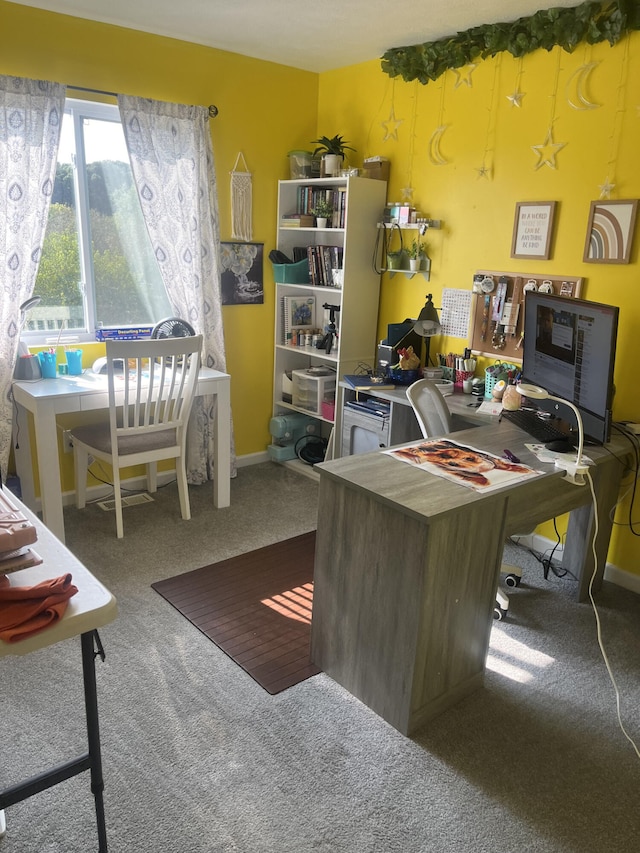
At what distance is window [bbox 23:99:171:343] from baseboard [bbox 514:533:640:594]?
8.26 ft

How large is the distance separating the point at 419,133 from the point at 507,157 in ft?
2.02

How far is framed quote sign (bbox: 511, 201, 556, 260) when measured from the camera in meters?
2.93

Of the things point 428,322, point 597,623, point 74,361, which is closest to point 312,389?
point 428,322

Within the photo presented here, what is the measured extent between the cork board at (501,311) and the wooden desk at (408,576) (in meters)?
1.05

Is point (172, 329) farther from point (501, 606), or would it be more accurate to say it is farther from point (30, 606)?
point (30, 606)

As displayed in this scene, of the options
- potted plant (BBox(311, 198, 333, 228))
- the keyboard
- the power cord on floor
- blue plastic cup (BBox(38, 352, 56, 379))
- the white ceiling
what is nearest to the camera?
the power cord on floor

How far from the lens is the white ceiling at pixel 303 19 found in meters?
2.78

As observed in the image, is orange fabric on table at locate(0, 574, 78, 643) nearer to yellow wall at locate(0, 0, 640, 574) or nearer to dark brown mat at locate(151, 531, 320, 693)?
dark brown mat at locate(151, 531, 320, 693)

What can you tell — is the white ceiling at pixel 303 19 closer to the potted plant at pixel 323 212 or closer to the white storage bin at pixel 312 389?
the potted plant at pixel 323 212

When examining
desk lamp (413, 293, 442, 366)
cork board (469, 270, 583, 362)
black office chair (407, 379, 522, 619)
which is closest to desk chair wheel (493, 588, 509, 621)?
black office chair (407, 379, 522, 619)

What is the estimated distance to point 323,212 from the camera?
12.2 feet

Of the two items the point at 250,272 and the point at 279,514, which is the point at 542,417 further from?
the point at 250,272

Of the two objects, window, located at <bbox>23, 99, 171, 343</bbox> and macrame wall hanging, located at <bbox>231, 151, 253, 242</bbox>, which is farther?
macrame wall hanging, located at <bbox>231, 151, 253, 242</bbox>

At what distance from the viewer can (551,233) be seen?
293 centimetres
